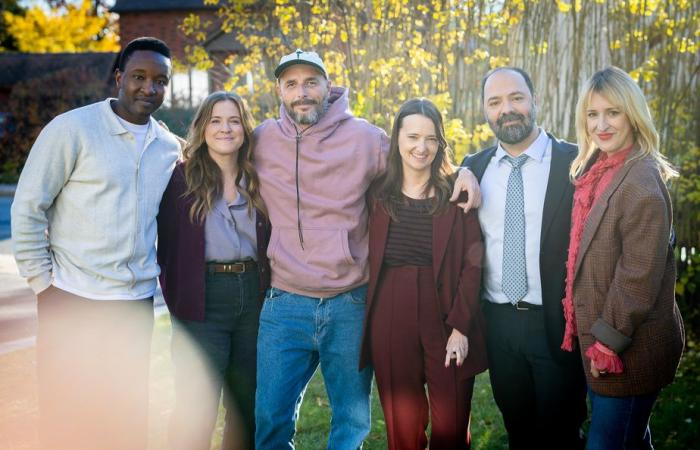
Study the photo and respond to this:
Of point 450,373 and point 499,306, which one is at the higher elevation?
point 499,306

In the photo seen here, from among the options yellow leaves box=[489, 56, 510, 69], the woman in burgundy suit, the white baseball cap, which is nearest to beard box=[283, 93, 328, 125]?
the white baseball cap

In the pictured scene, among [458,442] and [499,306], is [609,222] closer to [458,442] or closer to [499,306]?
[499,306]

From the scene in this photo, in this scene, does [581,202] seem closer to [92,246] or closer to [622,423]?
[622,423]

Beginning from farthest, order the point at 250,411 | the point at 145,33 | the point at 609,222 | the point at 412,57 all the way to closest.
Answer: the point at 145,33
the point at 412,57
the point at 250,411
the point at 609,222

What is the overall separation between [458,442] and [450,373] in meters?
0.37

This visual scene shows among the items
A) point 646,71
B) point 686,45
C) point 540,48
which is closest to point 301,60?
point 540,48

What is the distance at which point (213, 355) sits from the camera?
3.83 metres

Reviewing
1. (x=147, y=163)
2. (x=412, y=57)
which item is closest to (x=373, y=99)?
(x=412, y=57)

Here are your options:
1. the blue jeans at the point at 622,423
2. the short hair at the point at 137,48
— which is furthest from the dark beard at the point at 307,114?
the blue jeans at the point at 622,423

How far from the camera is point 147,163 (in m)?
3.63

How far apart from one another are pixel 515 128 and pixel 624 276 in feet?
3.52

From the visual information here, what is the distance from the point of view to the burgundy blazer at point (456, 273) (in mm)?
3557

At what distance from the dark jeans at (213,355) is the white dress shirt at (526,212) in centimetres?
128

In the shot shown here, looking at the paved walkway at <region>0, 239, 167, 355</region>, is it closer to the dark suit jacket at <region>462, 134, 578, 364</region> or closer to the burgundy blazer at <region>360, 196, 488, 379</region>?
the burgundy blazer at <region>360, 196, 488, 379</region>
